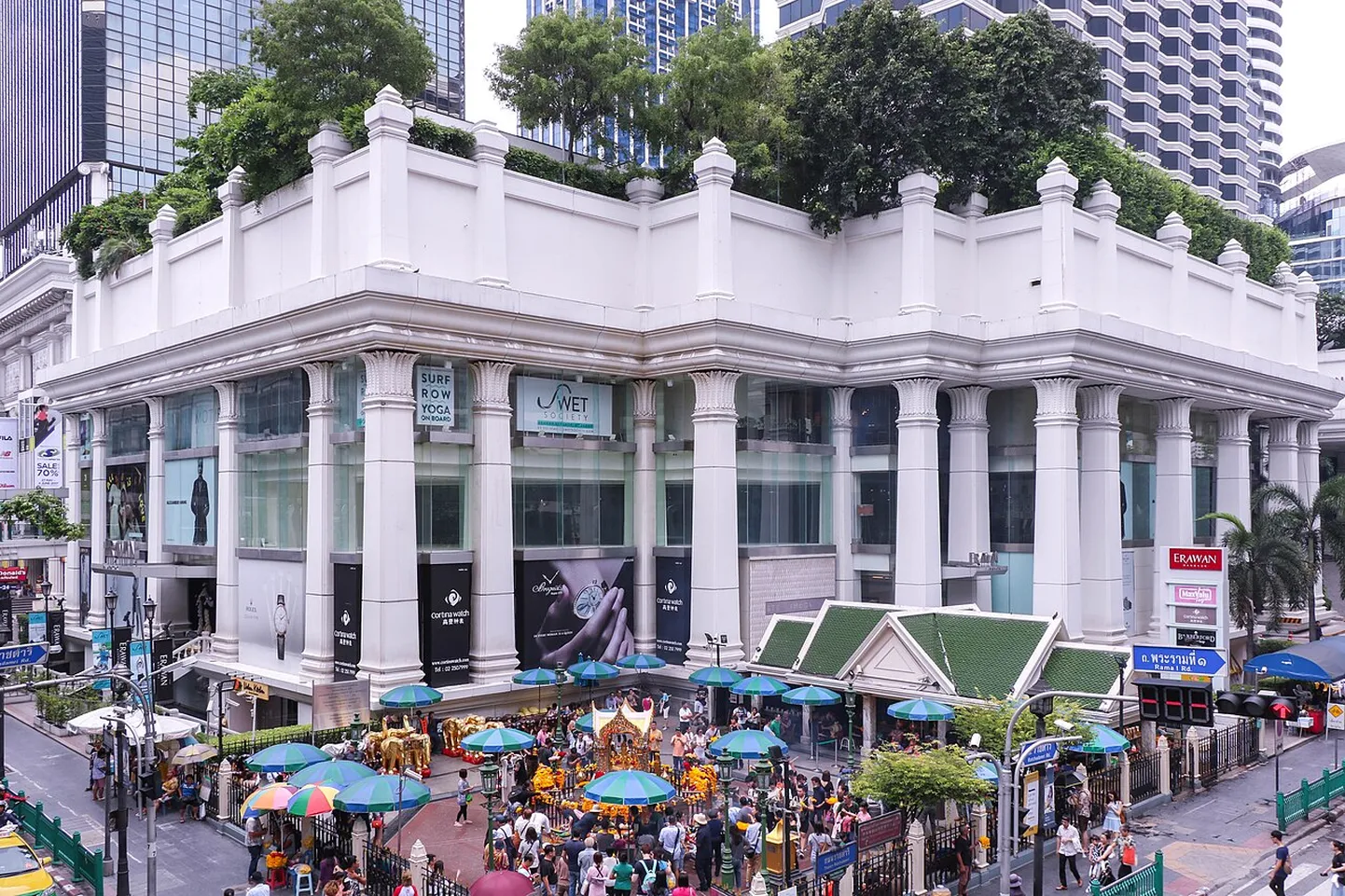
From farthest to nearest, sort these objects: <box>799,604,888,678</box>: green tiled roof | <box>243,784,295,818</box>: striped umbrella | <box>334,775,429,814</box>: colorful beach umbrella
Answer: <box>799,604,888,678</box>: green tiled roof, <box>243,784,295,818</box>: striped umbrella, <box>334,775,429,814</box>: colorful beach umbrella

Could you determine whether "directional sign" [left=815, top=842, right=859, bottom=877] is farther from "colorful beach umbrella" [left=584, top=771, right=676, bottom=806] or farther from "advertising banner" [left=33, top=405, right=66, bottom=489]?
Answer: "advertising banner" [left=33, top=405, right=66, bottom=489]

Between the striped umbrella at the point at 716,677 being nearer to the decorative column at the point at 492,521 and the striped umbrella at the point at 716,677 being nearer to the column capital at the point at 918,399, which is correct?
the decorative column at the point at 492,521

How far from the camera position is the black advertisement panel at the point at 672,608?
42969 millimetres

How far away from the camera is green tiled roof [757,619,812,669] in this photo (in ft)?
126

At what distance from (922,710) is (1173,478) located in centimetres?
2973

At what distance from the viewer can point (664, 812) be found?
27.2 meters

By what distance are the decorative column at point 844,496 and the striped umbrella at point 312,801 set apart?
28179 mm

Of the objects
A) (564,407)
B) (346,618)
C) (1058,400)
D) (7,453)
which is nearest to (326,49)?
(564,407)

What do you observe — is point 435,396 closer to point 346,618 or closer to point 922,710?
point 346,618

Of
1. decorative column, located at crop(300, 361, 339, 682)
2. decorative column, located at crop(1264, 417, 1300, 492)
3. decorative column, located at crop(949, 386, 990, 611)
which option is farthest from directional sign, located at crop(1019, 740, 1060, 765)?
decorative column, located at crop(1264, 417, 1300, 492)

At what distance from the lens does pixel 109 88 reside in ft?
380

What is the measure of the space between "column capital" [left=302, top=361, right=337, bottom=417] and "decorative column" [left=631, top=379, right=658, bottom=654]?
12025 millimetres

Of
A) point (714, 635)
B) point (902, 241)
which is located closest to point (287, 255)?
point (714, 635)

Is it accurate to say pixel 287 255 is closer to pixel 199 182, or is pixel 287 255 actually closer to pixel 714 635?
pixel 199 182
